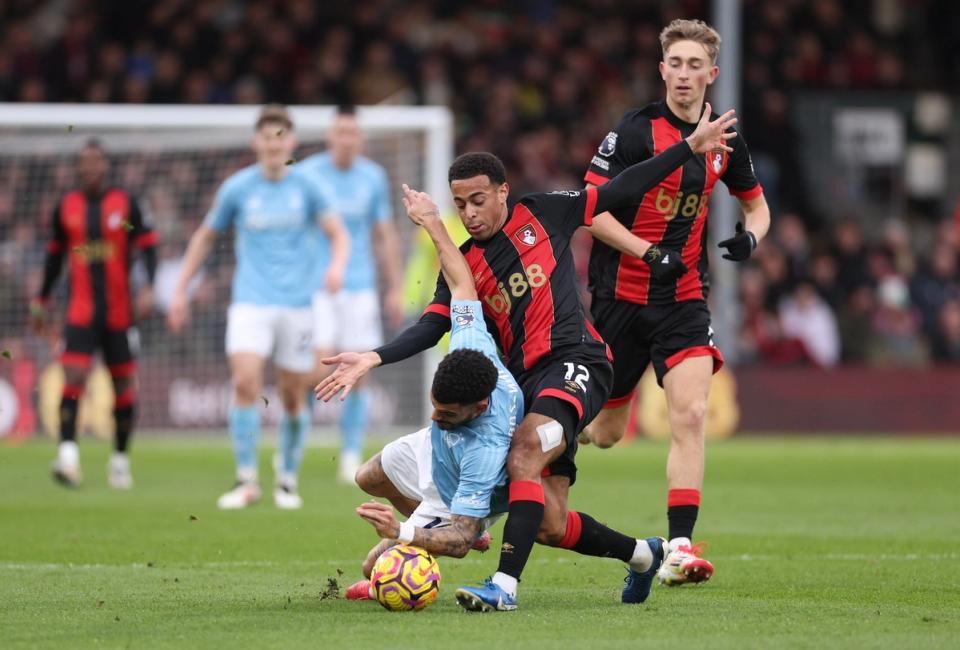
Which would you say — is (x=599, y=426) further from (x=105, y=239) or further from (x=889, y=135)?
(x=889, y=135)

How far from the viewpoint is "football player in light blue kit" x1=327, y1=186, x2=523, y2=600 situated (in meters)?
6.31

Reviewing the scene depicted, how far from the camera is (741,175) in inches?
325

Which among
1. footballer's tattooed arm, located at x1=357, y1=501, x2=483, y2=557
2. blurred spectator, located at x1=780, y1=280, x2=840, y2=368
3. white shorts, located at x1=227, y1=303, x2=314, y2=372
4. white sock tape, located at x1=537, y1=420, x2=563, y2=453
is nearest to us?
footballer's tattooed arm, located at x1=357, y1=501, x2=483, y2=557

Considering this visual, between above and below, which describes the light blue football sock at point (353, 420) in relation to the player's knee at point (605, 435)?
below

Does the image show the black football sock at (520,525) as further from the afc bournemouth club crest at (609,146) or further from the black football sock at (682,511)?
the afc bournemouth club crest at (609,146)

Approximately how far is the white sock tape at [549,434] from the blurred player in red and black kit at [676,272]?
1387 mm

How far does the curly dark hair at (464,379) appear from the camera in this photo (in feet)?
20.6

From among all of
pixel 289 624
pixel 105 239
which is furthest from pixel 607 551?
pixel 105 239

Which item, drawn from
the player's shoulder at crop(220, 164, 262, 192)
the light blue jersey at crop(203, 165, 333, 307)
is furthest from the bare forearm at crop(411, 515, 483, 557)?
the player's shoulder at crop(220, 164, 262, 192)

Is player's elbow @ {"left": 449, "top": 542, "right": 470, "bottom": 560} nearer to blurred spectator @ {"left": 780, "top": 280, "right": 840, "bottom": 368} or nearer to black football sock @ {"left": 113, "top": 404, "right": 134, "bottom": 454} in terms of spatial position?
black football sock @ {"left": 113, "top": 404, "right": 134, "bottom": 454}

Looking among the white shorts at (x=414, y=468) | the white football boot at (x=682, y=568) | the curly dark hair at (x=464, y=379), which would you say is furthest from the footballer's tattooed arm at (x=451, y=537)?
the white football boot at (x=682, y=568)

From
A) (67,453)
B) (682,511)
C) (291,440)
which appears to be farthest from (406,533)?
(67,453)

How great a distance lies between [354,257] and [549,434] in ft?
23.0

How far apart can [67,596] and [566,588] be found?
7.29ft
